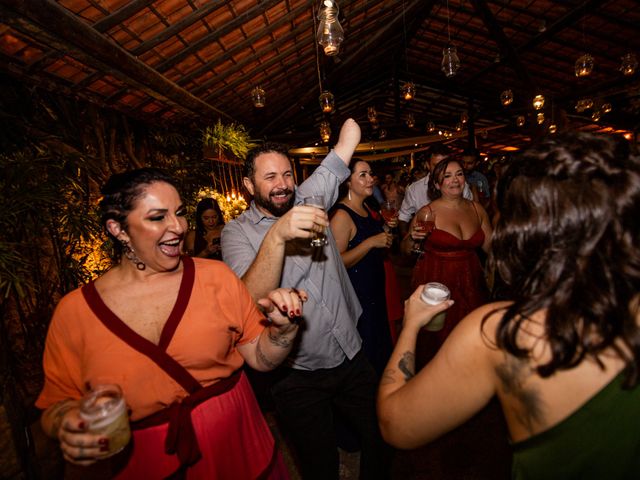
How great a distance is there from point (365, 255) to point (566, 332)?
6.48ft

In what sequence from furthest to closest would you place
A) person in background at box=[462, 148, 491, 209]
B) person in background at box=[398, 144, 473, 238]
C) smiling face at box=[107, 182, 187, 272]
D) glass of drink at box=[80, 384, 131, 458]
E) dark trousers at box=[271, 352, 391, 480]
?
person in background at box=[462, 148, 491, 209], person in background at box=[398, 144, 473, 238], dark trousers at box=[271, 352, 391, 480], smiling face at box=[107, 182, 187, 272], glass of drink at box=[80, 384, 131, 458]

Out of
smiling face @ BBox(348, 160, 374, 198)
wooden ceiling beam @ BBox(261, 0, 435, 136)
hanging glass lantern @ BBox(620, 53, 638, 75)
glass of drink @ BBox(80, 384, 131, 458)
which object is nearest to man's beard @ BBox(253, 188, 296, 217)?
smiling face @ BBox(348, 160, 374, 198)

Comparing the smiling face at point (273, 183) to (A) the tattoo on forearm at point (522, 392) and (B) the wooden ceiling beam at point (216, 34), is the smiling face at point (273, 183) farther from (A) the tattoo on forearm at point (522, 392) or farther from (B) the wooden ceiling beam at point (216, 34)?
(B) the wooden ceiling beam at point (216, 34)

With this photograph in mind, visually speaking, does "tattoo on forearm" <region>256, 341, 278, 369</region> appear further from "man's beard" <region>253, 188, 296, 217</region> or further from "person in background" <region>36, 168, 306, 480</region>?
"man's beard" <region>253, 188, 296, 217</region>

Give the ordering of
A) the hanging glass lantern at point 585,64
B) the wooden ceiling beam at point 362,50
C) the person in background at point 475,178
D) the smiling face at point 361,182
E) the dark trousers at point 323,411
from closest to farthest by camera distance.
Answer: the dark trousers at point 323,411 < the smiling face at point 361,182 < the person in background at point 475,178 < the hanging glass lantern at point 585,64 < the wooden ceiling beam at point 362,50

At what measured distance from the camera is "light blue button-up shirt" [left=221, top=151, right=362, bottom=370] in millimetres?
1846

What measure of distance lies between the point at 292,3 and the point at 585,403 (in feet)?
21.0

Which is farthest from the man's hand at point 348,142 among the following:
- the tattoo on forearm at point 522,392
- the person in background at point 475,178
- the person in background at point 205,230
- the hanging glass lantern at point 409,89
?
the hanging glass lantern at point 409,89

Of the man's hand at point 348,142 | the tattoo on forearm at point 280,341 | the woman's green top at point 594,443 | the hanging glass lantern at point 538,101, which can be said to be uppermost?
the hanging glass lantern at point 538,101

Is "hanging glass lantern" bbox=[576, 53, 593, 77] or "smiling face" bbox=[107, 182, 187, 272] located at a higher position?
"hanging glass lantern" bbox=[576, 53, 593, 77]

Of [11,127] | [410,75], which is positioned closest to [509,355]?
[11,127]

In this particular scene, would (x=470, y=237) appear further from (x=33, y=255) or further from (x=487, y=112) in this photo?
(x=487, y=112)

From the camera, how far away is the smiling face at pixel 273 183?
1.90 m

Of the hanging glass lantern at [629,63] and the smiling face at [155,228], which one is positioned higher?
the hanging glass lantern at [629,63]
